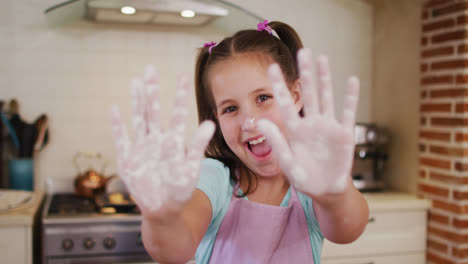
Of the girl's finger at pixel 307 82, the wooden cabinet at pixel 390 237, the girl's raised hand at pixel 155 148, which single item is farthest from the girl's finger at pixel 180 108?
the wooden cabinet at pixel 390 237

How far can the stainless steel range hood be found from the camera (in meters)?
1.79

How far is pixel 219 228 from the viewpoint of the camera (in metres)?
0.83

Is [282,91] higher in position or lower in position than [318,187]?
higher

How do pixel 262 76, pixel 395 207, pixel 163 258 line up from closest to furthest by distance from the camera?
pixel 163 258
pixel 262 76
pixel 395 207

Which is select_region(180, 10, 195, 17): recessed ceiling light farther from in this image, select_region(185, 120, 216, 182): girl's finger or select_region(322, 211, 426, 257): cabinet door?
select_region(185, 120, 216, 182): girl's finger

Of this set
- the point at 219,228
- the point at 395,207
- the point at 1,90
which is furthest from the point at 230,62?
the point at 1,90

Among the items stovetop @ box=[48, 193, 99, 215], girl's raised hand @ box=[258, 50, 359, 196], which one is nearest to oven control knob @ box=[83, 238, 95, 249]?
stovetop @ box=[48, 193, 99, 215]

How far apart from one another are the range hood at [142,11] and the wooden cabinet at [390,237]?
38.3 inches

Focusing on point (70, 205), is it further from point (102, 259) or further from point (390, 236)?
point (390, 236)

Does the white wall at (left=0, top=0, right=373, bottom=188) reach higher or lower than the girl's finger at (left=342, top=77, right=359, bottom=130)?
higher

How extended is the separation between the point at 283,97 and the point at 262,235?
39 centimetres

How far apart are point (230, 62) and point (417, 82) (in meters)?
1.53

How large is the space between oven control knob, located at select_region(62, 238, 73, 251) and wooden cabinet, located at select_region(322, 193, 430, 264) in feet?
3.30

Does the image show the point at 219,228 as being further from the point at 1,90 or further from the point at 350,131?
the point at 1,90
